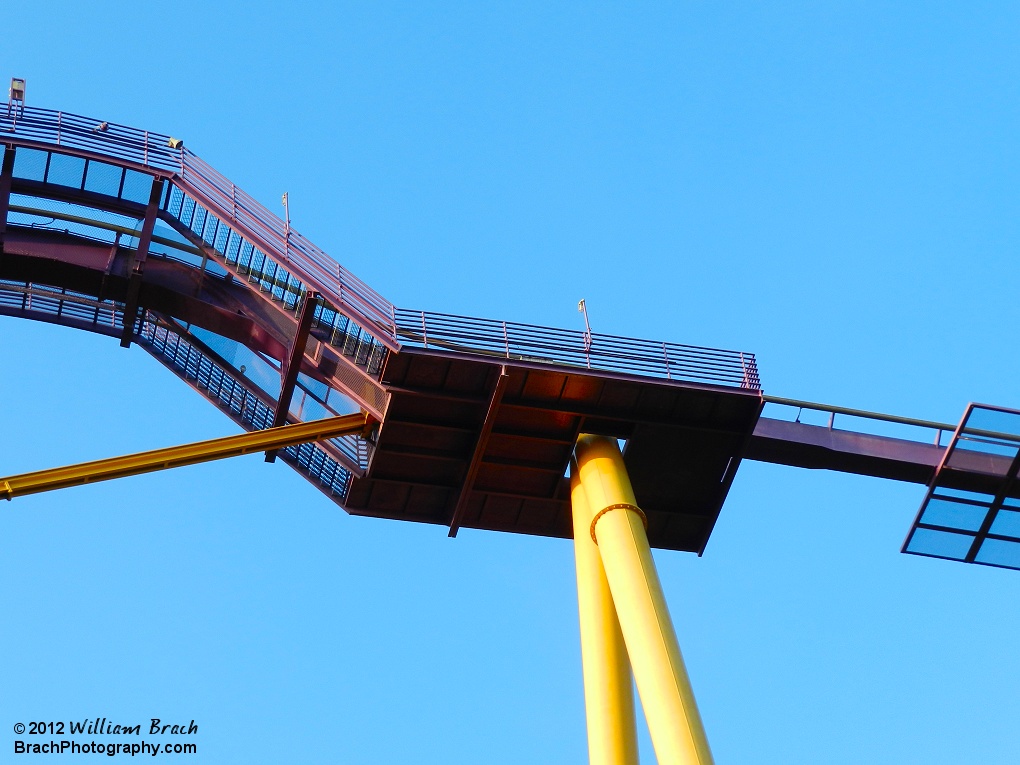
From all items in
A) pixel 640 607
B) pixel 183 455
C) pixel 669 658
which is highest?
pixel 183 455

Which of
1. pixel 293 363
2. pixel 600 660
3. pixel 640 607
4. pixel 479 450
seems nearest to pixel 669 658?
pixel 640 607

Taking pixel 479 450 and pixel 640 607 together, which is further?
pixel 479 450

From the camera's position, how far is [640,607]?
2395 centimetres

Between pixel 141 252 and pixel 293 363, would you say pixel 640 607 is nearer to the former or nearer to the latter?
pixel 293 363

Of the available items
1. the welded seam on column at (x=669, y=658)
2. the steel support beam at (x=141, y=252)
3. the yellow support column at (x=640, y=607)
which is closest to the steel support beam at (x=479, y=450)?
the yellow support column at (x=640, y=607)

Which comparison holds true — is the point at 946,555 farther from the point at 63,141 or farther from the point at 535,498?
the point at 63,141

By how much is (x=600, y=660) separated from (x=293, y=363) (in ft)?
29.0

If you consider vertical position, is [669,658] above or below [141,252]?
below

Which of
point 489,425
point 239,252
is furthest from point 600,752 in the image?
point 239,252

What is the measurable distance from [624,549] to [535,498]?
16.1 feet

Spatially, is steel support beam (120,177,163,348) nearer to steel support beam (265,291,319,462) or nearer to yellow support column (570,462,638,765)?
steel support beam (265,291,319,462)

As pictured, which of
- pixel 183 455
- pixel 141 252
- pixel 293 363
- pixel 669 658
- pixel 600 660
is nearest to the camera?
pixel 669 658

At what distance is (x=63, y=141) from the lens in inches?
1128

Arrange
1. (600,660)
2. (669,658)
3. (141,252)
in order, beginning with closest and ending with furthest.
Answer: (669,658), (600,660), (141,252)
